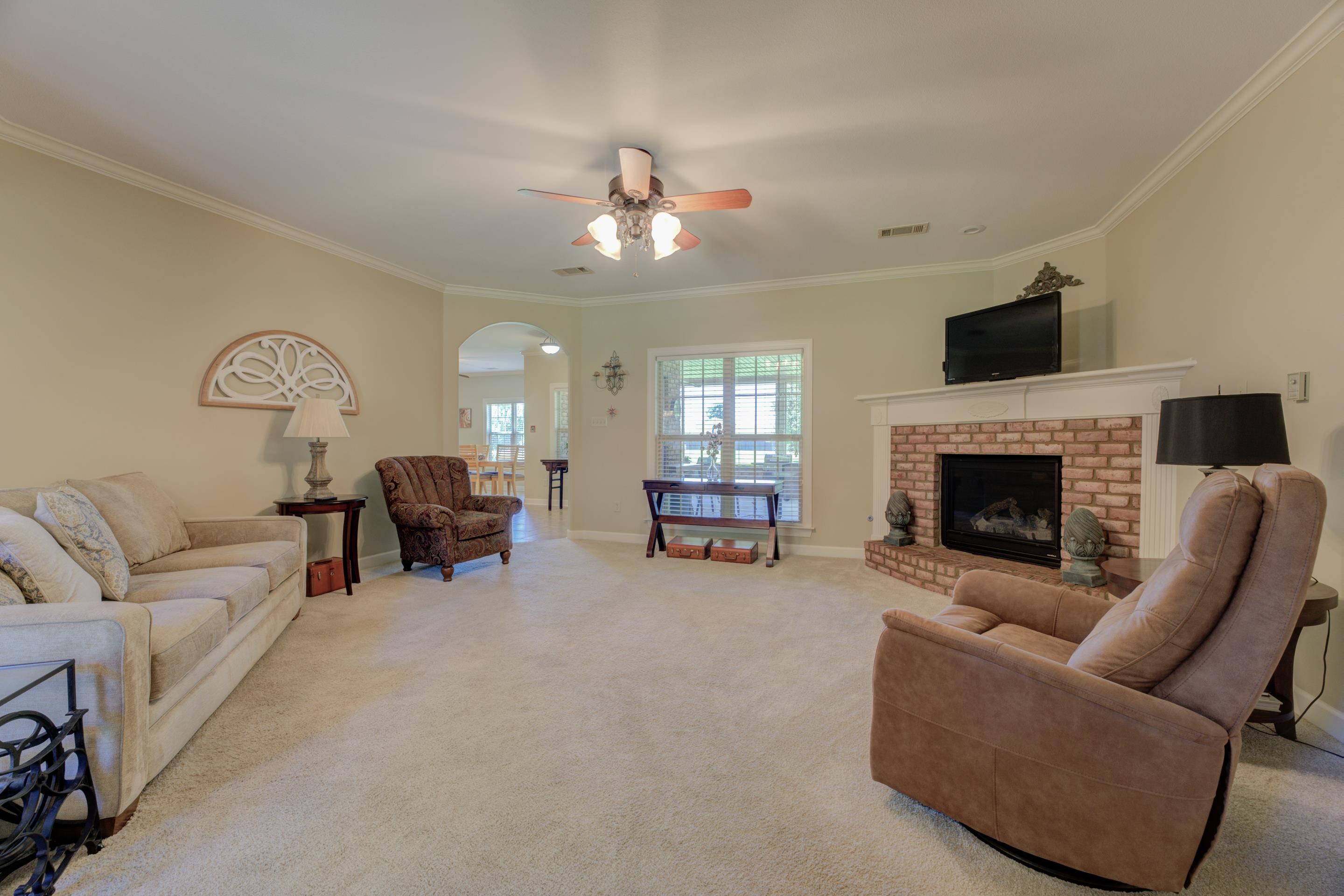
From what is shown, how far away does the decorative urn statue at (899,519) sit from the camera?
4.29 metres

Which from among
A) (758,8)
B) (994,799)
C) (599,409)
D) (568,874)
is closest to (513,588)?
(599,409)

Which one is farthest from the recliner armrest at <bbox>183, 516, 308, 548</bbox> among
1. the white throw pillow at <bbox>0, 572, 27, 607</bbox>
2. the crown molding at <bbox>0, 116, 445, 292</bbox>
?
the crown molding at <bbox>0, 116, 445, 292</bbox>

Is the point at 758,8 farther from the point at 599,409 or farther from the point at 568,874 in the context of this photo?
the point at 599,409

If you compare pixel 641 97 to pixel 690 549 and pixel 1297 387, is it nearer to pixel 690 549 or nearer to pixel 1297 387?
pixel 1297 387

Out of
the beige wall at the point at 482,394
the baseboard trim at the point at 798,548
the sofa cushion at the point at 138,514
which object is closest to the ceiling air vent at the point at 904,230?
the baseboard trim at the point at 798,548

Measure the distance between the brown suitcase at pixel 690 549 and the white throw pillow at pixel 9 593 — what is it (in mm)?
3887

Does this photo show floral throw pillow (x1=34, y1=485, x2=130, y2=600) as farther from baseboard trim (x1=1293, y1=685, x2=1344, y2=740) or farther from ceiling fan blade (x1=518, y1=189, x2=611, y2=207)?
baseboard trim (x1=1293, y1=685, x2=1344, y2=740)

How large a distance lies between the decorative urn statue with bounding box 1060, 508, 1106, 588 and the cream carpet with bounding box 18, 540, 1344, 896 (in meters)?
1.25

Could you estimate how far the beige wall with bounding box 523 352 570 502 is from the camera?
28.6 feet

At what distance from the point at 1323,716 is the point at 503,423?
1109 cm

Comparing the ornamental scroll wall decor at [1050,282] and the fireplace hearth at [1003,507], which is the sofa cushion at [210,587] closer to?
the fireplace hearth at [1003,507]

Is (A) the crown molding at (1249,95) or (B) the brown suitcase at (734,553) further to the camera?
(B) the brown suitcase at (734,553)

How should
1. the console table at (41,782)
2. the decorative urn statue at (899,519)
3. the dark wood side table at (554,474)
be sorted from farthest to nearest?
the dark wood side table at (554,474), the decorative urn statue at (899,519), the console table at (41,782)

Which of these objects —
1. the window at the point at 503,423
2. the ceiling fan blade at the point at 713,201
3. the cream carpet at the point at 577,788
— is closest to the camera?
the cream carpet at the point at 577,788
